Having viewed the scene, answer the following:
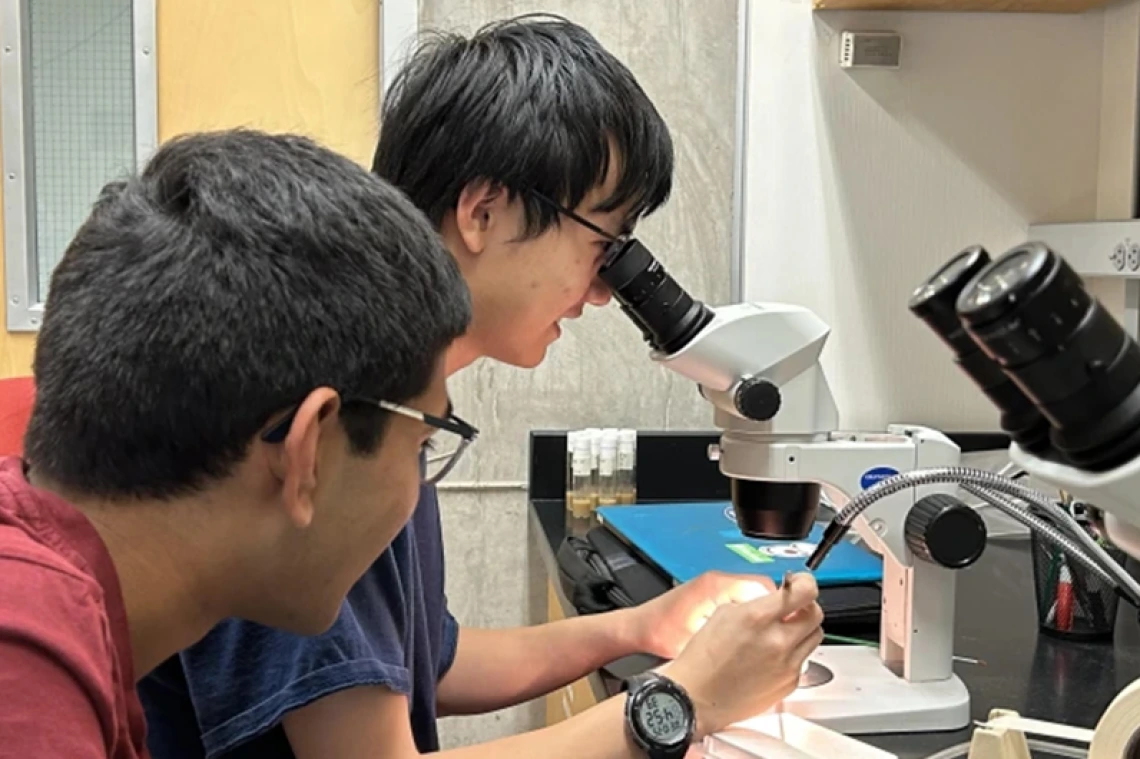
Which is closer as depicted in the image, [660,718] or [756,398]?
[660,718]

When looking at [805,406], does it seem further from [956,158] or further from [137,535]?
[956,158]

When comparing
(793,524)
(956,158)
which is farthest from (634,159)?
(956,158)

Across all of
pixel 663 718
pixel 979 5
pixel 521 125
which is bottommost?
pixel 663 718

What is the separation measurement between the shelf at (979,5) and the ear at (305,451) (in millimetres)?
1689

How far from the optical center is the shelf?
7.18 ft

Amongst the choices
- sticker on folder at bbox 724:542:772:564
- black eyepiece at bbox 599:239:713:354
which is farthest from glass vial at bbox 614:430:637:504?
black eyepiece at bbox 599:239:713:354

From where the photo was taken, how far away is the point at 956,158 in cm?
233

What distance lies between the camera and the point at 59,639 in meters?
0.66

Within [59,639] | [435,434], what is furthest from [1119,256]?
[59,639]

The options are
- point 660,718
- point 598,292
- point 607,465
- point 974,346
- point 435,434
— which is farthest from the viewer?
point 607,465

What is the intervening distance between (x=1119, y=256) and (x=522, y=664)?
1.20 m

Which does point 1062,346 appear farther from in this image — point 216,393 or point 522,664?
point 522,664

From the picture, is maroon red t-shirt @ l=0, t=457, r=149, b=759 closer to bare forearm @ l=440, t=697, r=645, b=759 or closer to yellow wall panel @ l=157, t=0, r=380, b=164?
bare forearm @ l=440, t=697, r=645, b=759

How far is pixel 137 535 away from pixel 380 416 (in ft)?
0.59
